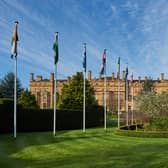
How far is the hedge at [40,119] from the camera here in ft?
92.8

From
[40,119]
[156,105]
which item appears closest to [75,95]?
[40,119]

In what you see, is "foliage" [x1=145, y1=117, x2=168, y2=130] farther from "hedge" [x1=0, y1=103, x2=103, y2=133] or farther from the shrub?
"hedge" [x1=0, y1=103, x2=103, y2=133]

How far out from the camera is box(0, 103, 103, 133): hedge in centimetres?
2828

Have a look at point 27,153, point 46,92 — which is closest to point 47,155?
point 27,153

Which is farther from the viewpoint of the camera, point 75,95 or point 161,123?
point 75,95

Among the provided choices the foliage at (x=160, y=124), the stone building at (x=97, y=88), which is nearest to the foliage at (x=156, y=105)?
the foliage at (x=160, y=124)

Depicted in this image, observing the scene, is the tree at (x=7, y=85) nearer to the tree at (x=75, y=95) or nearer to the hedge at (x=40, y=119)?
the tree at (x=75, y=95)

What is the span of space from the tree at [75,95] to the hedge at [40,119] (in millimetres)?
2273

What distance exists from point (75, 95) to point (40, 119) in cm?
1332

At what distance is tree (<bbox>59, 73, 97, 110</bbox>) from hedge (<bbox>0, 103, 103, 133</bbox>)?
227 cm

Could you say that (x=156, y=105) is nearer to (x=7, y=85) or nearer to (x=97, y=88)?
(x=7, y=85)

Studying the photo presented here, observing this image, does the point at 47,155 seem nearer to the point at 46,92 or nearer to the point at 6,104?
the point at 6,104

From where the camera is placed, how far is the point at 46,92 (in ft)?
343

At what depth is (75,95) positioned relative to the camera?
47.2m
